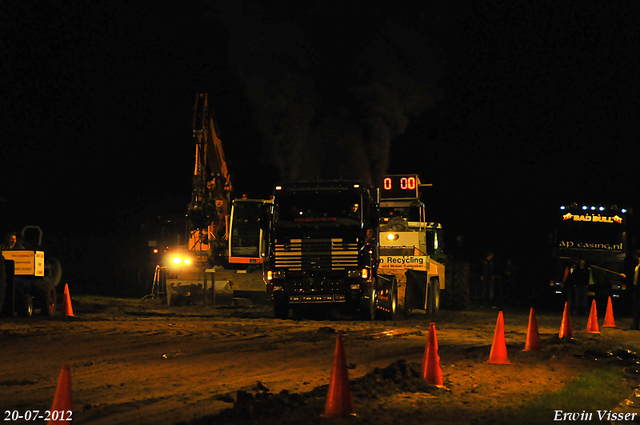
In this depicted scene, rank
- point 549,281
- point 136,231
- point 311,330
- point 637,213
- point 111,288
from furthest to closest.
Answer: point 136,231 → point 637,213 → point 111,288 → point 549,281 → point 311,330

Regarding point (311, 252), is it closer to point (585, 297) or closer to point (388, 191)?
point (388, 191)

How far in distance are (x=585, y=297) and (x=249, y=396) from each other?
19247mm

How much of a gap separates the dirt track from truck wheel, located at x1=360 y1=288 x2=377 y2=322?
62cm

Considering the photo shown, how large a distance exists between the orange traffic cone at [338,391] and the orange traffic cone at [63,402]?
8.25 feet

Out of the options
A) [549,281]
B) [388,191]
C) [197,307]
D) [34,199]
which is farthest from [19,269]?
[34,199]

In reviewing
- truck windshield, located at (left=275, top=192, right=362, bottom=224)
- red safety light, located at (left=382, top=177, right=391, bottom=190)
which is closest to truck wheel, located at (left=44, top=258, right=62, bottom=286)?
truck windshield, located at (left=275, top=192, right=362, bottom=224)

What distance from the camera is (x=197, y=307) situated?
23.1 m

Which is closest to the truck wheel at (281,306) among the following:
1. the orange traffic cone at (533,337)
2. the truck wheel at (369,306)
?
the truck wheel at (369,306)

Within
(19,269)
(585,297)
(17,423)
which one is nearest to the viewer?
(17,423)

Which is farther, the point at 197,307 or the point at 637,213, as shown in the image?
the point at 637,213

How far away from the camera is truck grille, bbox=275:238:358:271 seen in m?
19.1

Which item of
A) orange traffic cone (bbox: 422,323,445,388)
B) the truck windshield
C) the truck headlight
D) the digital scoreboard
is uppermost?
the digital scoreboard

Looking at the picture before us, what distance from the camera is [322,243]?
752 inches

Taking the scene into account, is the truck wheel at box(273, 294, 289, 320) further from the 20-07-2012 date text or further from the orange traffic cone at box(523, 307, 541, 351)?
the 20-07-2012 date text
